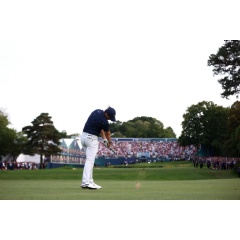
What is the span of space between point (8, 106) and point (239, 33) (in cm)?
608

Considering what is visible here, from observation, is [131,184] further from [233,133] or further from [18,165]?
[18,165]

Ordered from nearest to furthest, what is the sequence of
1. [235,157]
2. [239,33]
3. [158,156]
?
[239,33] < [235,157] < [158,156]

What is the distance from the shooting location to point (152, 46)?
629 inches

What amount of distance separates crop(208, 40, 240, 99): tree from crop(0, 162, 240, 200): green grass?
320 centimetres

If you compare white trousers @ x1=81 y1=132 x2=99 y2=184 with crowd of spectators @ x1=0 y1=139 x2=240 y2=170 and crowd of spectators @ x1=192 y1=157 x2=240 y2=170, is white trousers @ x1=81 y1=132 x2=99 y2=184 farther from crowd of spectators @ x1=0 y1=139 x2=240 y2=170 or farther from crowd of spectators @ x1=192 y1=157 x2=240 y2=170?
crowd of spectators @ x1=192 y1=157 x2=240 y2=170

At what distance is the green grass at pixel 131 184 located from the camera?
36.1ft

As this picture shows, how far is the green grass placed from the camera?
1099 centimetres

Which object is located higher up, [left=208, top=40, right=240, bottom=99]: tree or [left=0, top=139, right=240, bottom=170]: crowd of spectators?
[left=208, top=40, right=240, bottom=99]: tree

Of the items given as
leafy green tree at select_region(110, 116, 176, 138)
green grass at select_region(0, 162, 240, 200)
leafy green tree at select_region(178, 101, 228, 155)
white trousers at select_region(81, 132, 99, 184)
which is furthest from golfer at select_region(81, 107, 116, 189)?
leafy green tree at select_region(178, 101, 228, 155)

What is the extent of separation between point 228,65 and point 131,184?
23.8 ft

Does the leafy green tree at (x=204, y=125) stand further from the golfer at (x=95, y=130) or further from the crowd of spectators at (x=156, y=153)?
the golfer at (x=95, y=130)

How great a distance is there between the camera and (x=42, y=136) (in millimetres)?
20422
